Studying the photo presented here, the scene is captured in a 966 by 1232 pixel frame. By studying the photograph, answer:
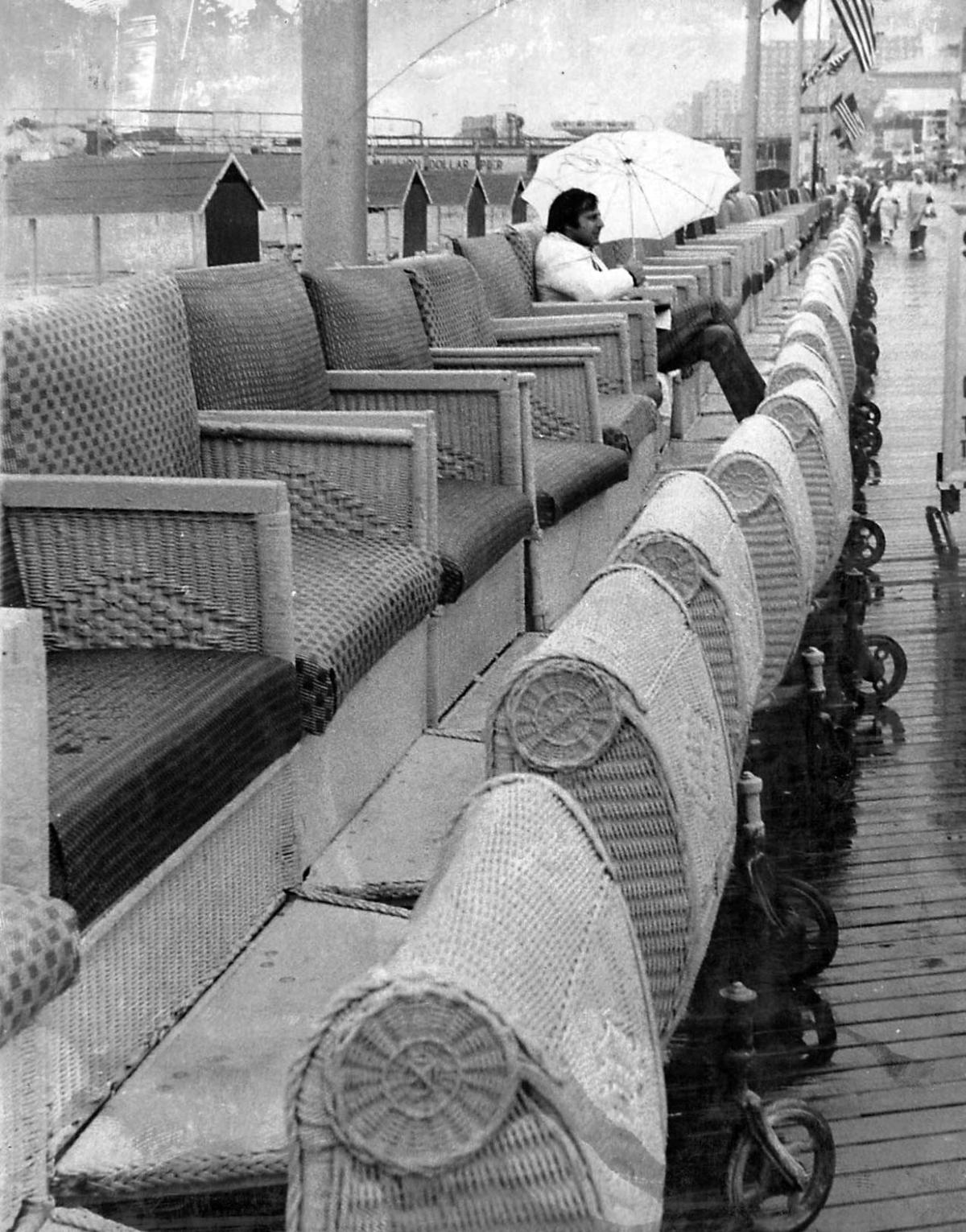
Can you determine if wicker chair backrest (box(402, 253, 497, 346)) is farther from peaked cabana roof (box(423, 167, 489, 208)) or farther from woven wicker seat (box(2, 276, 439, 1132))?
peaked cabana roof (box(423, 167, 489, 208))

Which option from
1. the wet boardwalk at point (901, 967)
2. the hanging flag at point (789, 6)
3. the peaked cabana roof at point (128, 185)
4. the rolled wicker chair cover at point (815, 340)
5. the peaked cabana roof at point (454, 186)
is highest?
the hanging flag at point (789, 6)

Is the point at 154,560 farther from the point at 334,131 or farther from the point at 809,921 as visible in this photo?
the point at 334,131

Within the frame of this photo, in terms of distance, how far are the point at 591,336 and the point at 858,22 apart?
80.0ft

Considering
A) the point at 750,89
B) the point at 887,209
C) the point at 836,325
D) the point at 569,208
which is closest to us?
the point at 836,325

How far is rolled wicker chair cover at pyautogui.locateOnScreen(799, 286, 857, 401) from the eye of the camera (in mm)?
5473

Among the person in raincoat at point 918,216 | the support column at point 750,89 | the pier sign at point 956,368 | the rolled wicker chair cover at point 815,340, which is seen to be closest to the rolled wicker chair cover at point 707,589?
the rolled wicker chair cover at point 815,340

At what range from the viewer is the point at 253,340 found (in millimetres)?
3691

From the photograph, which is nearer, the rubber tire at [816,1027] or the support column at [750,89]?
the rubber tire at [816,1027]

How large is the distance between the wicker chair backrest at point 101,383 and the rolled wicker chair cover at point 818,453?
50.2 inches

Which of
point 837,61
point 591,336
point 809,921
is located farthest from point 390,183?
point 837,61

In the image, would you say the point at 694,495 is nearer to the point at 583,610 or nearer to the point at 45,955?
the point at 583,610

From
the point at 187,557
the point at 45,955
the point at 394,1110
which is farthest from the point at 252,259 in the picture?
the point at 394,1110

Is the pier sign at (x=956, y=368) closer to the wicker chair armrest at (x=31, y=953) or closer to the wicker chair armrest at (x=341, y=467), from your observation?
the wicker chair armrest at (x=341, y=467)

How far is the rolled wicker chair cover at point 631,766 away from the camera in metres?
1.75
